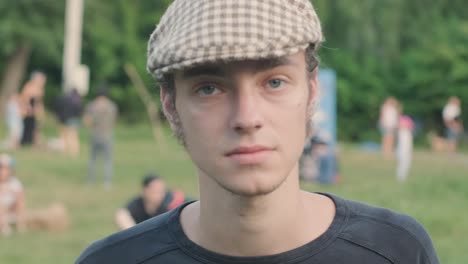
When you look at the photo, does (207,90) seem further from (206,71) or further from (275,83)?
(275,83)

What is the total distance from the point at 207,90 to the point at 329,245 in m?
0.47

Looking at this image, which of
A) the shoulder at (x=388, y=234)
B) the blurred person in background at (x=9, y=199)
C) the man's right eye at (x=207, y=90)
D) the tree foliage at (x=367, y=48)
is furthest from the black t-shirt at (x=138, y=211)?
the tree foliage at (x=367, y=48)

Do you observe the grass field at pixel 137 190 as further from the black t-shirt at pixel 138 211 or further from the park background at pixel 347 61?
the black t-shirt at pixel 138 211

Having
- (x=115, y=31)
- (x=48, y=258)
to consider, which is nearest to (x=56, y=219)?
(x=48, y=258)

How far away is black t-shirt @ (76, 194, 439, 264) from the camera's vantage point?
235cm

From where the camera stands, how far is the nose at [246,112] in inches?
83.2

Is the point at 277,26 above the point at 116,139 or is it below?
above

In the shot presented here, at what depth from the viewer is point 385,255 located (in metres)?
2.38

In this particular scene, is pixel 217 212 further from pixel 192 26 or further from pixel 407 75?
pixel 407 75

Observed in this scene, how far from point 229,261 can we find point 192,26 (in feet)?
1.81

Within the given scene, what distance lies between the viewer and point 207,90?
2.22 metres

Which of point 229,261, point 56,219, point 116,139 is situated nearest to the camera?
point 229,261

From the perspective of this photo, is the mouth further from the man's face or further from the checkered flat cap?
the checkered flat cap

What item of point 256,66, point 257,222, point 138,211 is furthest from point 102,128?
point 256,66
